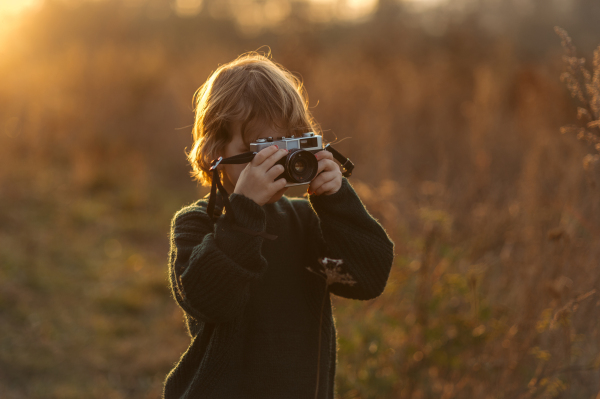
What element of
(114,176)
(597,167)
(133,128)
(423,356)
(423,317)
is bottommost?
(423,356)

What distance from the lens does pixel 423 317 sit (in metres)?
2.12

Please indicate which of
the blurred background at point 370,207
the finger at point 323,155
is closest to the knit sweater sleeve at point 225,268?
the finger at point 323,155

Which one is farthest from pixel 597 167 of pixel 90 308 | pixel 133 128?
pixel 133 128

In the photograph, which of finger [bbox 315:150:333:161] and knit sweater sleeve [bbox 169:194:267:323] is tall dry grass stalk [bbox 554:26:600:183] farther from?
knit sweater sleeve [bbox 169:194:267:323]

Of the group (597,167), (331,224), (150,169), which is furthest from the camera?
(150,169)

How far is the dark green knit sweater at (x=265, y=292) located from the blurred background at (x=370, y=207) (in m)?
0.55

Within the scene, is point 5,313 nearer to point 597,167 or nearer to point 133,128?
point 597,167

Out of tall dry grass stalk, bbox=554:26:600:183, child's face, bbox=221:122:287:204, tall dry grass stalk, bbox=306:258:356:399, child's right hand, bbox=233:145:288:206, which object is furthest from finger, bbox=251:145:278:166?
tall dry grass stalk, bbox=554:26:600:183

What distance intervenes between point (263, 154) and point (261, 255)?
0.81 feet

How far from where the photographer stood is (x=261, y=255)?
3.94 feet

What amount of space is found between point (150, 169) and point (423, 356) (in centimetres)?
502

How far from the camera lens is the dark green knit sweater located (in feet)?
3.81

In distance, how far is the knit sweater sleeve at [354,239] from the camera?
1296mm

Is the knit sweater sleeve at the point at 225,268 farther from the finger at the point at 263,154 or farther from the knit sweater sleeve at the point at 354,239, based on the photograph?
the knit sweater sleeve at the point at 354,239
